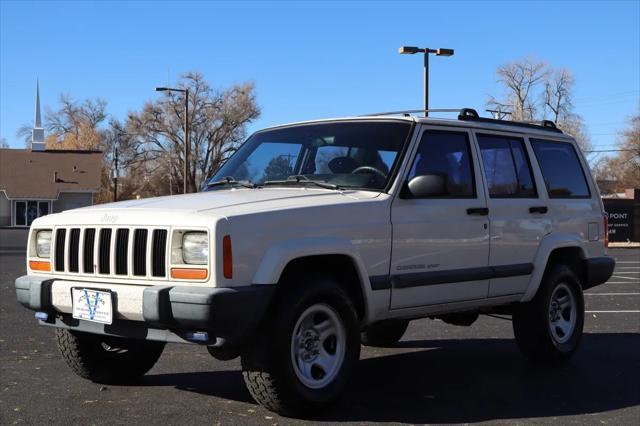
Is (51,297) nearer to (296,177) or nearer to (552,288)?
(296,177)

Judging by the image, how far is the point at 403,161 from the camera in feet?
19.0

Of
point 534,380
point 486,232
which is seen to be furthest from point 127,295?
point 534,380

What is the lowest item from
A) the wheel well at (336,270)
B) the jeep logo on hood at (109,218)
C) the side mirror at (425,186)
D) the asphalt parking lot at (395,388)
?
the asphalt parking lot at (395,388)

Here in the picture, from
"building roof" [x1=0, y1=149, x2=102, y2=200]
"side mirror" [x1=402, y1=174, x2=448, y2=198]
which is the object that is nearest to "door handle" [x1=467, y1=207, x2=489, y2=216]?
"side mirror" [x1=402, y1=174, x2=448, y2=198]

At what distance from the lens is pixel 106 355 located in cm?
595

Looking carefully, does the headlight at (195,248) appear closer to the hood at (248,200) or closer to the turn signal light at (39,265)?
the hood at (248,200)

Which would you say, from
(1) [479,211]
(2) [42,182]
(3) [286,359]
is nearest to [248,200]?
(3) [286,359]

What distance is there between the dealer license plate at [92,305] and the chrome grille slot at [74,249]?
175 mm

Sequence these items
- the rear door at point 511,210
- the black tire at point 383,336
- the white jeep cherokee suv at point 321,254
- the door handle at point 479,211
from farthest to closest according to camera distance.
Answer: the black tire at point 383,336
the rear door at point 511,210
the door handle at point 479,211
the white jeep cherokee suv at point 321,254

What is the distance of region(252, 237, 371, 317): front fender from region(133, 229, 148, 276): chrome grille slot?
0.69m

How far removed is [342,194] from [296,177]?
1.60ft

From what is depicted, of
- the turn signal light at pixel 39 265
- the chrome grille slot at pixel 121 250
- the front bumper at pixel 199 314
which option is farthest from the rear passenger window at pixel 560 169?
the turn signal light at pixel 39 265

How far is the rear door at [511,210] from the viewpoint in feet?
21.2

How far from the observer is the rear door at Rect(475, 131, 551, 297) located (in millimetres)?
6461
